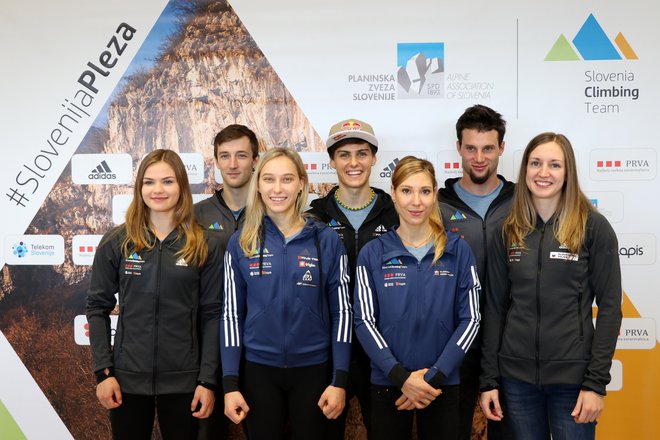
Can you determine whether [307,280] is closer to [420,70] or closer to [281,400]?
[281,400]

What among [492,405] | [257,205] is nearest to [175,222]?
[257,205]

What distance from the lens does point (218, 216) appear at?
262 centimetres

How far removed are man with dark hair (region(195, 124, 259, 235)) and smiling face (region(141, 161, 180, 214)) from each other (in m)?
0.43

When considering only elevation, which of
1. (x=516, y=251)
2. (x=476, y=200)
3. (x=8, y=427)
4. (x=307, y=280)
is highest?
(x=476, y=200)

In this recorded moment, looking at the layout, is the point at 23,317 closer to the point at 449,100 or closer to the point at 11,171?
the point at 11,171

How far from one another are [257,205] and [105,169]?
144 centimetres

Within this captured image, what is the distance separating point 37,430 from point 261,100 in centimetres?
227

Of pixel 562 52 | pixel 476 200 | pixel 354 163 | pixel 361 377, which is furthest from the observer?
pixel 562 52

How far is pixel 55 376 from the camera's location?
3.17 meters

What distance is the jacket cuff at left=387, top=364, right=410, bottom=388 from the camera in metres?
1.87

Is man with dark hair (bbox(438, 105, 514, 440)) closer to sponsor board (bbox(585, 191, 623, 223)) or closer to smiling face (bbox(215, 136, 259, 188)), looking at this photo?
sponsor board (bbox(585, 191, 623, 223))

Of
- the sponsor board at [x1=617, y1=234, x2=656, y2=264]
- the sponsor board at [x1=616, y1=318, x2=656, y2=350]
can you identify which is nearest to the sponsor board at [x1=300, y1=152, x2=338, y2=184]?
the sponsor board at [x1=617, y1=234, x2=656, y2=264]

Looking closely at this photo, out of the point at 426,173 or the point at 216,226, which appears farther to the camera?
the point at 216,226

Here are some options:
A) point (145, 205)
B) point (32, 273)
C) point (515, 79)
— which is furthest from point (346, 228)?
point (32, 273)
